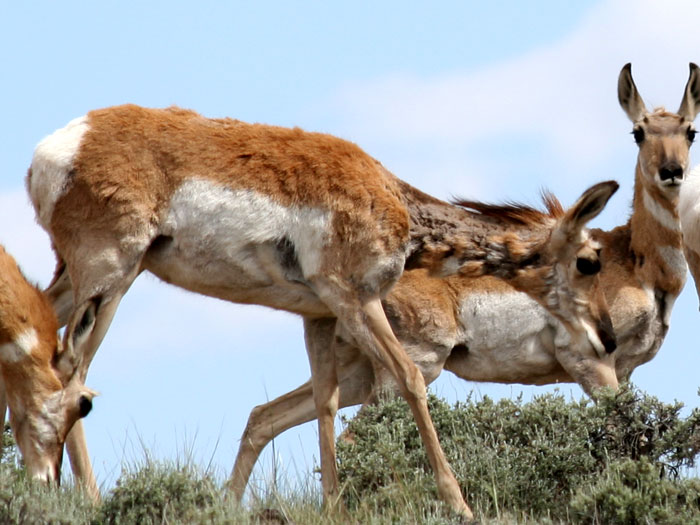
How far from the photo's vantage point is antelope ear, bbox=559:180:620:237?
9195 mm

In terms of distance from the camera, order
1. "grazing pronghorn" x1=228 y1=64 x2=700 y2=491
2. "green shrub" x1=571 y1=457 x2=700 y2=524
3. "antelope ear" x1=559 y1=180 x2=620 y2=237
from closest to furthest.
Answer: "green shrub" x1=571 y1=457 x2=700 y2=524
"antelope ear" x1=559 y1=180 x2=620 y2=237
"grazing pronghorn" x1=228 y1=64 x2=700 y2=491

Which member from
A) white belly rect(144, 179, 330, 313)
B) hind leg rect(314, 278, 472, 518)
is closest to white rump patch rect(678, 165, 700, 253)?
hind leg rect(314, 278, 472, 518)

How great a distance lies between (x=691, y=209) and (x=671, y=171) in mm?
2863

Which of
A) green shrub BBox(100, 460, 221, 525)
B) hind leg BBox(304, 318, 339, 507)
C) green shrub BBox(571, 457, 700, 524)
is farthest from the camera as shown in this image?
hind leg BBox(304, 318, 339, 507)

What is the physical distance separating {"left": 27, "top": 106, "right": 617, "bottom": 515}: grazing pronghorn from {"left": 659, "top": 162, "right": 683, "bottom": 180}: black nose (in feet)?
10.4

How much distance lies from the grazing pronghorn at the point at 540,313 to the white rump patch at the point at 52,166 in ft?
7.88

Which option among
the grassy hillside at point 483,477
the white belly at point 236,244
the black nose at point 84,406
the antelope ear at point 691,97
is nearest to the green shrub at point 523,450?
the grassy hillside at point 483,477

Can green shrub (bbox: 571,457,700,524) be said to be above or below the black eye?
below

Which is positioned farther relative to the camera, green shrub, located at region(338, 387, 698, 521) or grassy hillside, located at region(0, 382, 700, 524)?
green shrub, located at region(338, 387, 698, 521)

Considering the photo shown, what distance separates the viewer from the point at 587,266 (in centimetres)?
939

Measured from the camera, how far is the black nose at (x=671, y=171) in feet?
35.8

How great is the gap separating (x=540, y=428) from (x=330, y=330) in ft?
5.07

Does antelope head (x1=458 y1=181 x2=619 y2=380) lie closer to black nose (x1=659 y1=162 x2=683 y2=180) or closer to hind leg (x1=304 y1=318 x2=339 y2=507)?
hind leg (x1=304 y1=318 x2=339 y2=507)

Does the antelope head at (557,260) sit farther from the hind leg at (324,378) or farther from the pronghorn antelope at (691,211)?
the hind leg at (324,378)
